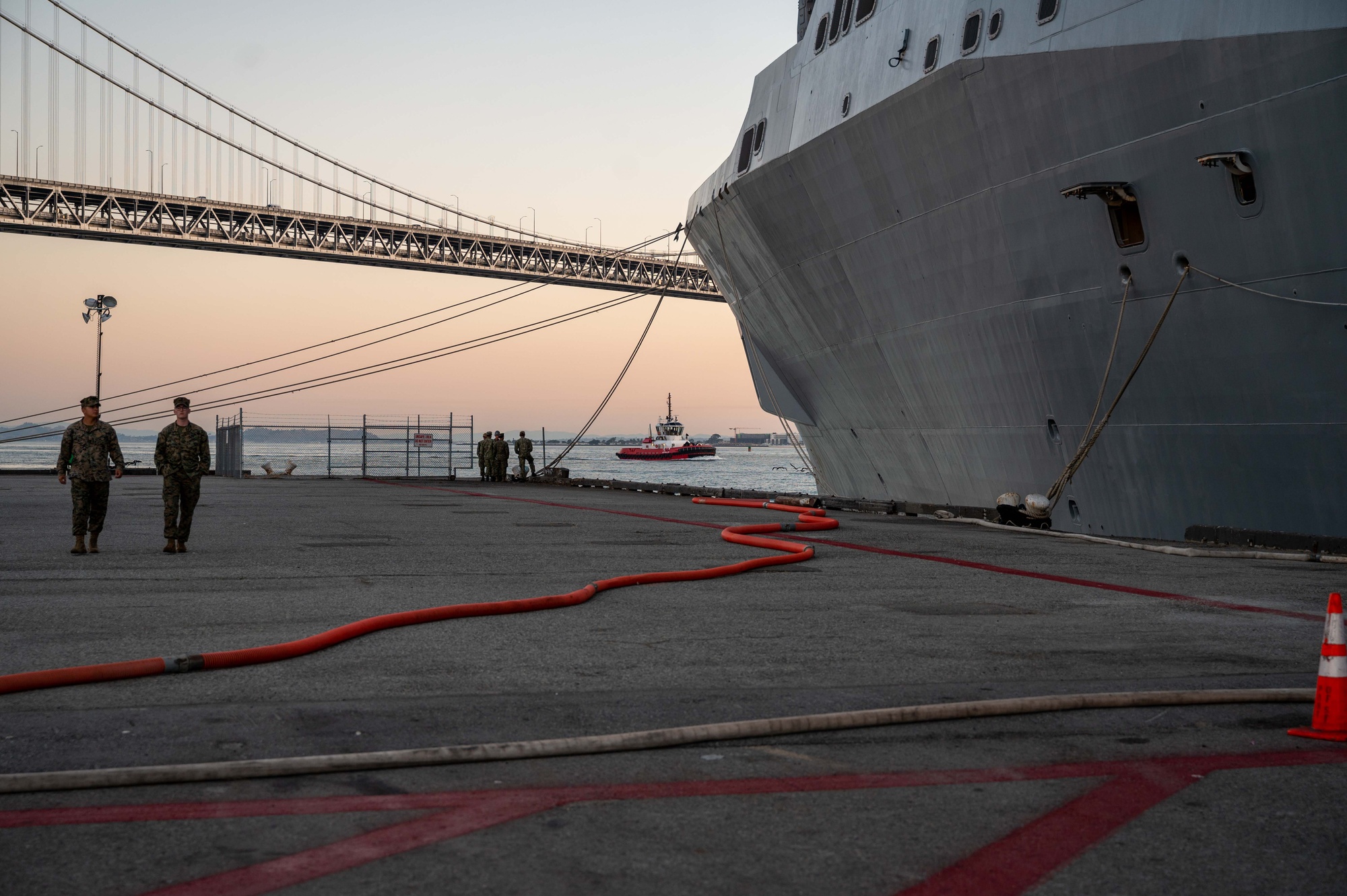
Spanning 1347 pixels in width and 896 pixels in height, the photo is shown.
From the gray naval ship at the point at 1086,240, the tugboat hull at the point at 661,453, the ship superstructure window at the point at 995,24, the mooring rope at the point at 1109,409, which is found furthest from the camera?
the tugboat hull at the point at 661,453

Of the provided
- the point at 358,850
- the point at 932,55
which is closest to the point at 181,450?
the point at 358,850

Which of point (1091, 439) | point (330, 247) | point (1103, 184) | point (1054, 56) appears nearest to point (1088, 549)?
point (1091, 439)

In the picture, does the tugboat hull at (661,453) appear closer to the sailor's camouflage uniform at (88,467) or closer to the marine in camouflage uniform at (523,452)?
the marine in camouflage uniform at (523,452)

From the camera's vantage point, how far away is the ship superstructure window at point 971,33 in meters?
13.6

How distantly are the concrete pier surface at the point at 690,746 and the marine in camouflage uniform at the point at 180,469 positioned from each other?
72.1 inches

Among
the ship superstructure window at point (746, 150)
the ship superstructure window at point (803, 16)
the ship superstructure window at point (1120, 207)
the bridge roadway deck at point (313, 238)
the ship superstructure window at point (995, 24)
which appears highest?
the bridge roadway deck at point (313, 238)

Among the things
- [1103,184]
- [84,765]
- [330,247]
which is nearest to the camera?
[84,765]

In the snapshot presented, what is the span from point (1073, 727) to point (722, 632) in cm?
276

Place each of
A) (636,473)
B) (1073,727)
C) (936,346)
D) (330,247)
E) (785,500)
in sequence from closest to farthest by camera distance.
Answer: (1073,727) → (936,346) → (785,500) → (330,247) → (636,473)

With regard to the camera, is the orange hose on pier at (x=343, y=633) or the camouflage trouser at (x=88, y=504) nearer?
the orange hose on pier at (x=343, y=633)

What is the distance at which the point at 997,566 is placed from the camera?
10734 millimetres

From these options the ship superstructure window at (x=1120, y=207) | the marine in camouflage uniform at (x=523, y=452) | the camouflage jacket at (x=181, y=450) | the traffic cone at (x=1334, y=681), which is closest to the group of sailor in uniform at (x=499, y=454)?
the marine in camouflage uniform at (x=523, y=452)

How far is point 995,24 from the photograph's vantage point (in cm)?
1332

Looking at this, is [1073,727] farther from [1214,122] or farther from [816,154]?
[816,154]
